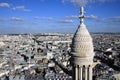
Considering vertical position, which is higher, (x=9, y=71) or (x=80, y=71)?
(x=80, y=71)

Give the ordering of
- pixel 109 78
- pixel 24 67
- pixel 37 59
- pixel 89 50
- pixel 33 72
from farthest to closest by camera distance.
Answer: pixel 37 59, pixel 24 67, pixel 33 72, pixel 109 78, pixel 89 50

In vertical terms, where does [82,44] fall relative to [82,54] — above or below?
above

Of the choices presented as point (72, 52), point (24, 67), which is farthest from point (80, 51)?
point (24, 67)

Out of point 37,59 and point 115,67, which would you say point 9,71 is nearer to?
point 37,59

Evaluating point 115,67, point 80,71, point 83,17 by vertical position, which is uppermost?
point 83,17

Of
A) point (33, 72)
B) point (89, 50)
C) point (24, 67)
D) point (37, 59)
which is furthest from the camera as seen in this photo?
point (37, 59)
